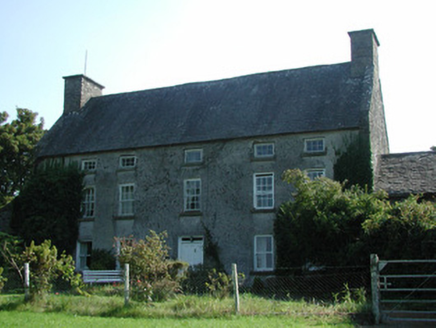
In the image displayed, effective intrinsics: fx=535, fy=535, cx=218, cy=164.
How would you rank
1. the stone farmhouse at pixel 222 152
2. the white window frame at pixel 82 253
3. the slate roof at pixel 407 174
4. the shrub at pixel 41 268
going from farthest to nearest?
the white window frame at pixel 82 253
the stone farmhouse at pixel 222 152
the slate roof at pixel 407 174
the shrub at pixel 41 268

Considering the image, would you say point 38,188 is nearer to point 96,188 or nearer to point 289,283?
point 96,188

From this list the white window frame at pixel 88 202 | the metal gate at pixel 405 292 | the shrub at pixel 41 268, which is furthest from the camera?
the white window frame at pixel 88 202

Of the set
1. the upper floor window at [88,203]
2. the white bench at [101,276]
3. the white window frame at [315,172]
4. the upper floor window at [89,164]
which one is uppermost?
the upper floor window at [89,164]

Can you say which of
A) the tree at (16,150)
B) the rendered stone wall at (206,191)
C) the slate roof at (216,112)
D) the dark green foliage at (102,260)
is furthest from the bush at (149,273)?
the tree at (16,150)

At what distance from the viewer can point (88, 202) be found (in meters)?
30.3

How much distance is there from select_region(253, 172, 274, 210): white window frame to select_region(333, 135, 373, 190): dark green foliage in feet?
10.8

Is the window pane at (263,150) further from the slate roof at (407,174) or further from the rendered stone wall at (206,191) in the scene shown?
the slate roof at (407,174)

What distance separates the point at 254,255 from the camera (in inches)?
1016

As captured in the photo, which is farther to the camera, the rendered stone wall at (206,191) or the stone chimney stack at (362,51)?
the stone chimney stack at (362,51)

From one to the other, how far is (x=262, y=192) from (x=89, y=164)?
10.6 meters

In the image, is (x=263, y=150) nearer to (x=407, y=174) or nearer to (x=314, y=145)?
(x=314, y=145)

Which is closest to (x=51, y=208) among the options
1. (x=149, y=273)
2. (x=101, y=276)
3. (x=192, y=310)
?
(x=101, y=276)

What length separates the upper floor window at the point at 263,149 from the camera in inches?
1049

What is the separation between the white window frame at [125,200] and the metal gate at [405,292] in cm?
1540
